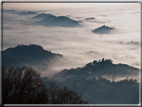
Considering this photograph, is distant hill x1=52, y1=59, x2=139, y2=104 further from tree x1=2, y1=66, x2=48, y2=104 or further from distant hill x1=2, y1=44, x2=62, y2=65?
tree x1=2, y1=66, x2=48, y2=104

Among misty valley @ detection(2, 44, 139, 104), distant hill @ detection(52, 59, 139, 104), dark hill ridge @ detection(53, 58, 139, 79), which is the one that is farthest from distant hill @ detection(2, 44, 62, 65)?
distant hill @ detection(52, 59, 139, 104)

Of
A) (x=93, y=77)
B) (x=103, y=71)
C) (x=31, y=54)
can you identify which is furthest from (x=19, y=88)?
(x=31, y=54)

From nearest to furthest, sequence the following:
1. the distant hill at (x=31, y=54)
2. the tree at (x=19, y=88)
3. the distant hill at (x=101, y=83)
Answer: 1. the tree at (x=19, y=88)
2. the distant hill at (x=101, y=83)
3. the distant hill at (x=31, y=54)

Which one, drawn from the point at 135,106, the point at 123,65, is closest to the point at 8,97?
the point at 135,106

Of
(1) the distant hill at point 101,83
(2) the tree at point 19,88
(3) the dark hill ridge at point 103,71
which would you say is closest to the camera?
(2) the tree at point 19,88

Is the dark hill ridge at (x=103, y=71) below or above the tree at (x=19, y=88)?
below

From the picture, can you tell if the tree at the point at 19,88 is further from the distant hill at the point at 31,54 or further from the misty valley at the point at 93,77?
the distant hill at the point at 31,54

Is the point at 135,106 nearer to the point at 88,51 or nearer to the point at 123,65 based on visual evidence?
the point at 123,65

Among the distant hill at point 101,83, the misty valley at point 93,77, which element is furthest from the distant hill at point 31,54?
the distant hill at point 101,83

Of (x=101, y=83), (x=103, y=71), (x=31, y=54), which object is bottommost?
(x=101, y=83)

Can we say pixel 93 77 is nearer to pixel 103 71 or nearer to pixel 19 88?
pixel 103 71

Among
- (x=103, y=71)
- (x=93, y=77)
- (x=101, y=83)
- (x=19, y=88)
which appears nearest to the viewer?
(x=19, y=88)
